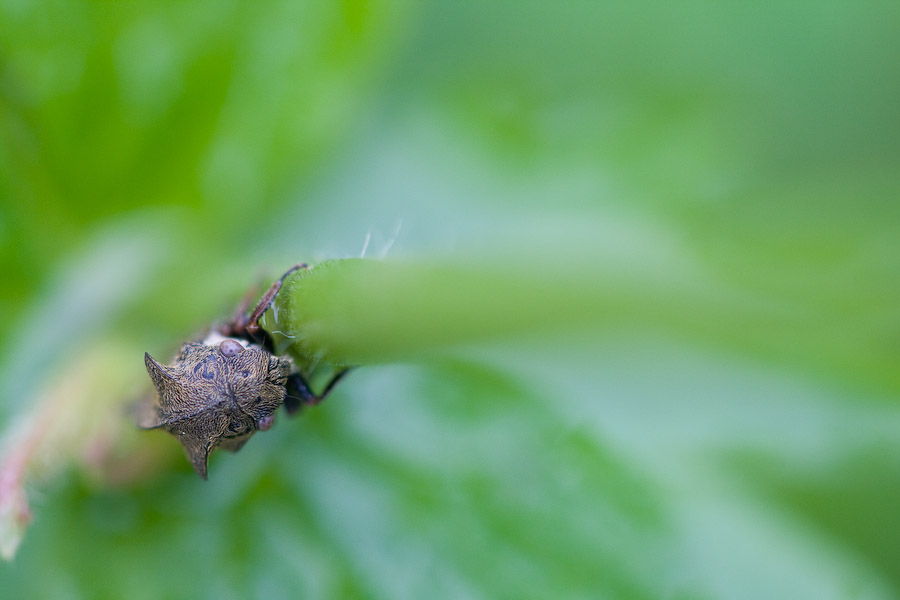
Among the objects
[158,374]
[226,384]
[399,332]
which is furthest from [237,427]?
[399,332]

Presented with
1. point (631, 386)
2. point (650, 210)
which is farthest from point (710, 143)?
point (631, 386)

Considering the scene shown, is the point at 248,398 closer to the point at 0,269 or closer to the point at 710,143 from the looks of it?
the point at 0,269

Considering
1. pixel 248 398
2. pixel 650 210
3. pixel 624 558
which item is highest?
pixel 650 210

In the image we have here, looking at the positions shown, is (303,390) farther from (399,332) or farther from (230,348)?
(399,332)

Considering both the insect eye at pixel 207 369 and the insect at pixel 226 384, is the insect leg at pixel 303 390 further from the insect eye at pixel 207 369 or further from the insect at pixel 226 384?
the insect eye at pixel 207 369

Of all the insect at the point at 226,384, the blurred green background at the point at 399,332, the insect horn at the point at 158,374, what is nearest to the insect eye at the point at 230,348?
the insect at the point at 226,384

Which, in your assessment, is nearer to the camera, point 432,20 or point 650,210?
point 650,210

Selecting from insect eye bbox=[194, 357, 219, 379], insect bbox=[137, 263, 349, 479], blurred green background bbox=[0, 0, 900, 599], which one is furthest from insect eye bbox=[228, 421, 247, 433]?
blurred green background bbox=[0, 0, 900, 599]

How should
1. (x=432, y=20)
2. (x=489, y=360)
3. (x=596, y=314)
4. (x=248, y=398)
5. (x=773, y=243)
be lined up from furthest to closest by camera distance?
(x=432, y=20), (x=773, y=243), (x=489, y=360), (x=596, y=314), (x=248, y=398)
